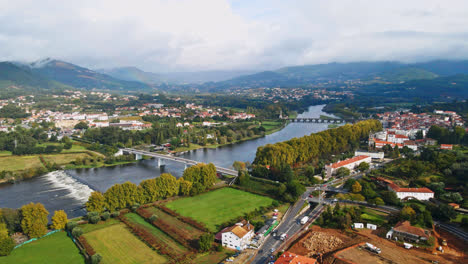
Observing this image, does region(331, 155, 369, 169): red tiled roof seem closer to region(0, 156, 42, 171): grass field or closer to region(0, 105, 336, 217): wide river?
region(0, 105, 336, 217): wide river

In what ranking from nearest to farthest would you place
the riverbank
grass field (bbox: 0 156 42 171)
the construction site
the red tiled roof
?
the construction site
the red tiled roof
grass field (bbox: 0 156 42 171)
the riverbank

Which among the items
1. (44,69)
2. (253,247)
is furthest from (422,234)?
(44,69)

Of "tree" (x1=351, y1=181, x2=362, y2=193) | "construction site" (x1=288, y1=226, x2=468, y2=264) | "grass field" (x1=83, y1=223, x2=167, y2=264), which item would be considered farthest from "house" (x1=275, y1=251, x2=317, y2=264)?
"tree" (x1=351, y1=181, x2=362, y2=193)

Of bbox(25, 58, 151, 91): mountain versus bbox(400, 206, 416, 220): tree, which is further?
bbox(25, 58, 151, 91): mountain

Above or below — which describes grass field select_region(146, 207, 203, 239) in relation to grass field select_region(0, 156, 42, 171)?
below

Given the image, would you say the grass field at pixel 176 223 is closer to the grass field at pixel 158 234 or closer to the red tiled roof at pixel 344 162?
the grass field at pixel 158 234

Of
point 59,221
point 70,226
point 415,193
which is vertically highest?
point 59,221

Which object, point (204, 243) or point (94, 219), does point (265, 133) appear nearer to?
point (94, 219)

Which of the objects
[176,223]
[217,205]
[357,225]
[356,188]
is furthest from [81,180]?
[357,225]
